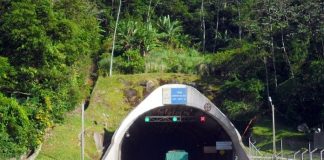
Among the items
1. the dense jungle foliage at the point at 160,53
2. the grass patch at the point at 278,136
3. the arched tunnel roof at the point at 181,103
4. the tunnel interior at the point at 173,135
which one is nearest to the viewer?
the dense jungle foliage at the point at 160,53

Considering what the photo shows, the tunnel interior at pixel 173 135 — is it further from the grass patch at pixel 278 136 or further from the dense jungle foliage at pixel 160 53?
the grass patch at pixel 278 136

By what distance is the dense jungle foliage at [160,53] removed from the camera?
41625 mm

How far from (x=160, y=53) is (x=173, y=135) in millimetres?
8039

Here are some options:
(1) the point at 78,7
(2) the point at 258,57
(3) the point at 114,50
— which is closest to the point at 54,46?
(1) the point at 78,7

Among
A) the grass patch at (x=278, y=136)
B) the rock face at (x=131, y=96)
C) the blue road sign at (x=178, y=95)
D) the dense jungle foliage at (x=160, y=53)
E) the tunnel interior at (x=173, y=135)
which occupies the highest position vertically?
the dense jungle foliage at (x=160, y=53)

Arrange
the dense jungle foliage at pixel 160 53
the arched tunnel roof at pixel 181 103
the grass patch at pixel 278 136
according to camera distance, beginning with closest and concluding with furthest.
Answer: the dense jungle foliage at pixel 160 53, the grass patch at pixel 278 136, the arched tunnel roof at pixel 181 103

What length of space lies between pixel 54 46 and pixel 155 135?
2581cm

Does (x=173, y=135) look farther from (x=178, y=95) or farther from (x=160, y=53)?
(x=178, y=95)

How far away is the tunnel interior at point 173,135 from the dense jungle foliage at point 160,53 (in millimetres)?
2959

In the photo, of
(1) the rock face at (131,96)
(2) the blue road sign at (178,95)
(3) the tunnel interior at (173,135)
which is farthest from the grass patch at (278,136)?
(1) the rock face at (131,96)

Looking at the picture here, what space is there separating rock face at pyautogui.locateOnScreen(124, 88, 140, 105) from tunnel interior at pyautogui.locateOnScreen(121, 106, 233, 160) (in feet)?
4.78

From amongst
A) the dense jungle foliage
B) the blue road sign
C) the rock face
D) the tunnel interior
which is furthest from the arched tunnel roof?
the rock face

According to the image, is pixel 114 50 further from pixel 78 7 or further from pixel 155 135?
pixel 78 7

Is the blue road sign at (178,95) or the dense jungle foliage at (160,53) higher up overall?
the dense jungle foliage at (160,53)
